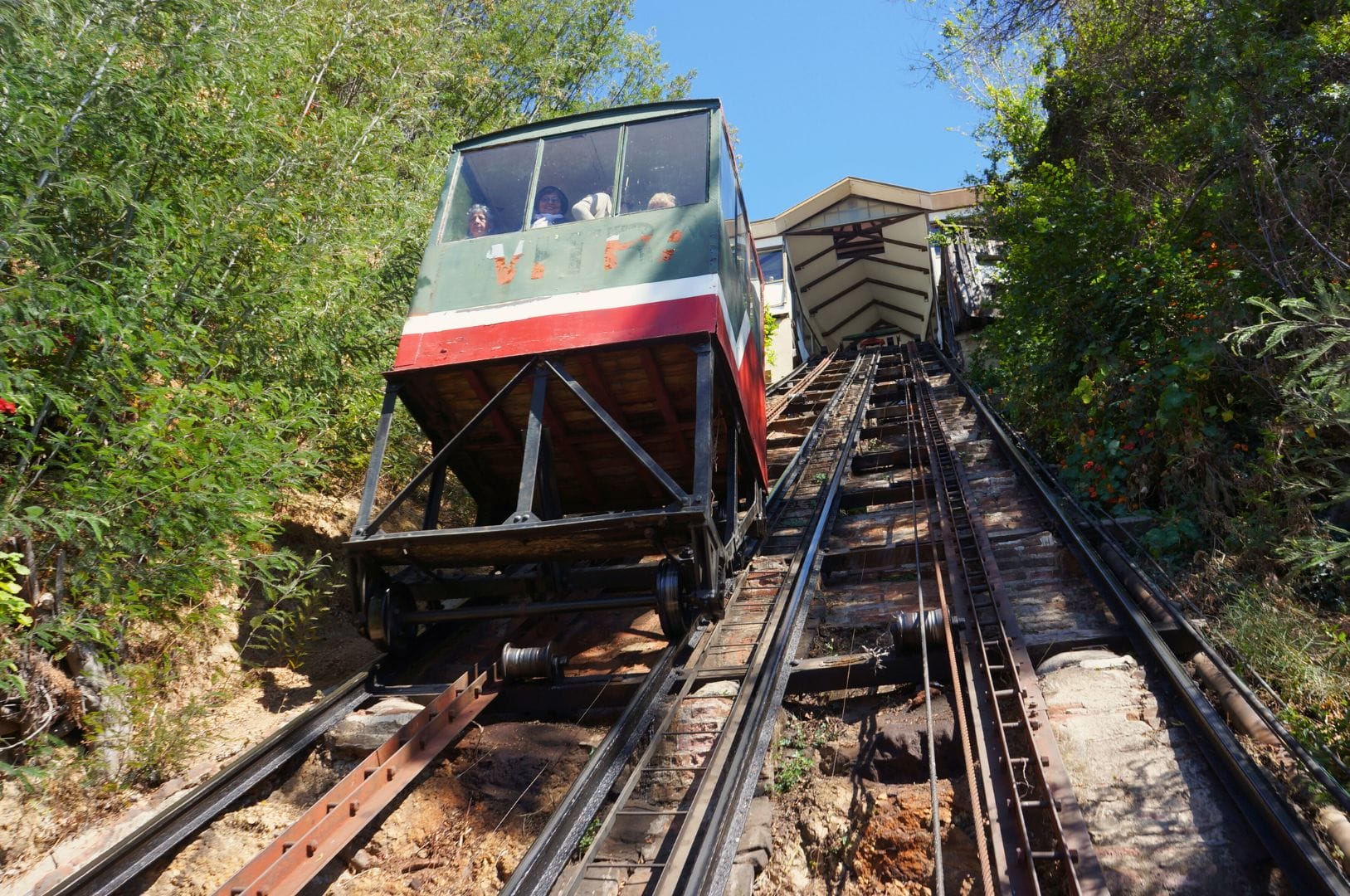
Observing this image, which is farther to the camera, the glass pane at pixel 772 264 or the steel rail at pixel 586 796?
the glass pane at pixel 772 264

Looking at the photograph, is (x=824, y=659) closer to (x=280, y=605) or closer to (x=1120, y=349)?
(x=280, y=605)

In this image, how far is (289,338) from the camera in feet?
16.6

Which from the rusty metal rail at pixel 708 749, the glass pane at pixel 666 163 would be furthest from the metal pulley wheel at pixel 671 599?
the glass pane at pixel 666 163

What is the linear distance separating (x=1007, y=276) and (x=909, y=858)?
284 inches

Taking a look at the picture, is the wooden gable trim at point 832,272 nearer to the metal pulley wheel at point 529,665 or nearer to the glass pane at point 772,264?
the glass pane at point 772,264

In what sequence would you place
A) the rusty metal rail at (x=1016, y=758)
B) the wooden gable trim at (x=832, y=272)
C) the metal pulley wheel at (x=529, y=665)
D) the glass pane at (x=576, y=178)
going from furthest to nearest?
the wooden gable trim at (x=832, y=272)
the glass pane at (x=576, y=178)
the metal pulley wheel at (x=529, y=665)
the rusty metal rail at (x=1016, y=758)

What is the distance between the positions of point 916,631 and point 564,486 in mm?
2655

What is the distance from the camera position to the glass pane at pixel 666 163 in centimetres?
466

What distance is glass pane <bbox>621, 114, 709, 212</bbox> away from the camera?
4.66 m

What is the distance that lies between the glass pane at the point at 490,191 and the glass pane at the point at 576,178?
10 centimetres

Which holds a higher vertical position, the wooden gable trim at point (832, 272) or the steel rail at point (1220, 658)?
the wooden gable trim at point (832, 272)

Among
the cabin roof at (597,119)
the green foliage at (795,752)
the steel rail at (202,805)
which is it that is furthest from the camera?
the cabin roof at (597,119)

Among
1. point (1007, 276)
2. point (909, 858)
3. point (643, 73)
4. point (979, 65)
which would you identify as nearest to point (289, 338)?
point (909, 858)

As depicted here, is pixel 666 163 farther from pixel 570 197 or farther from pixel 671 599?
pixel 671 599
